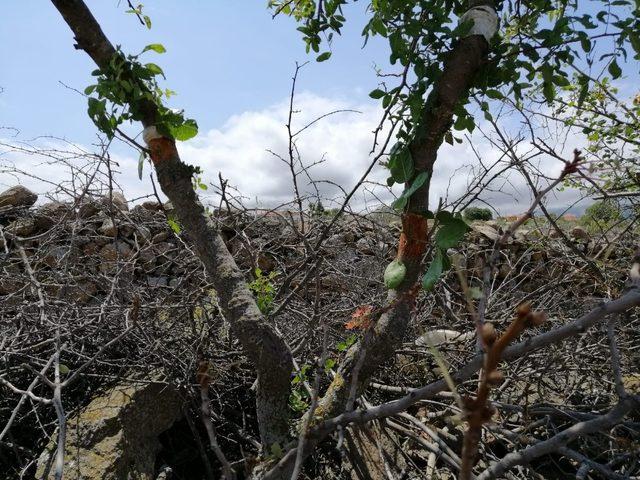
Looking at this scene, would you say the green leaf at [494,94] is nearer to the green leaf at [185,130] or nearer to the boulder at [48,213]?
the green leaf at [185,130]

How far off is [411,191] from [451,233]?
0.58 feet

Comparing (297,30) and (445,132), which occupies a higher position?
(297,30)

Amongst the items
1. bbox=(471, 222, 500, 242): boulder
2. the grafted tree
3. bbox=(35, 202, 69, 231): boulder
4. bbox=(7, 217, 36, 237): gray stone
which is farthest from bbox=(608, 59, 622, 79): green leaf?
bbox=(7, 217, 36, 237): gray stone

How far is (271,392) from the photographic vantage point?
4.80 ft

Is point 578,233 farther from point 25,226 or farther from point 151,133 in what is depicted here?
point 25,226

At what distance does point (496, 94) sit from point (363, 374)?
3.69 feet

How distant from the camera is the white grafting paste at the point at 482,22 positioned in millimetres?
1404

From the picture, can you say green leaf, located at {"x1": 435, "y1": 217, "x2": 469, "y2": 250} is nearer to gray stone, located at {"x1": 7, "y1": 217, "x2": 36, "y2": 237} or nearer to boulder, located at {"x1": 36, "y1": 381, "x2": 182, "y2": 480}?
boulder, located at {"x1": 36, "y1": 381, "x2": 182, "y2": 480}

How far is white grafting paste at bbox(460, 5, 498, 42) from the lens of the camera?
4.61 ft

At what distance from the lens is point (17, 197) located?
3926 millimetres

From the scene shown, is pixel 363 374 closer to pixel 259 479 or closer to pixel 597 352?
pixel 259 479

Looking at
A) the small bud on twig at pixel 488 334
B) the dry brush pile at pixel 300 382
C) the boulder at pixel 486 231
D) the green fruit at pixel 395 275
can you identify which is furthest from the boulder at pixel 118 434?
the boulder at pixel 486 231

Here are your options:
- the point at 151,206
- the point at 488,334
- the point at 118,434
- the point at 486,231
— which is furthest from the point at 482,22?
the point at 151,206

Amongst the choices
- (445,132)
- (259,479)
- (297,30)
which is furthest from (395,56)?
(259,479)
